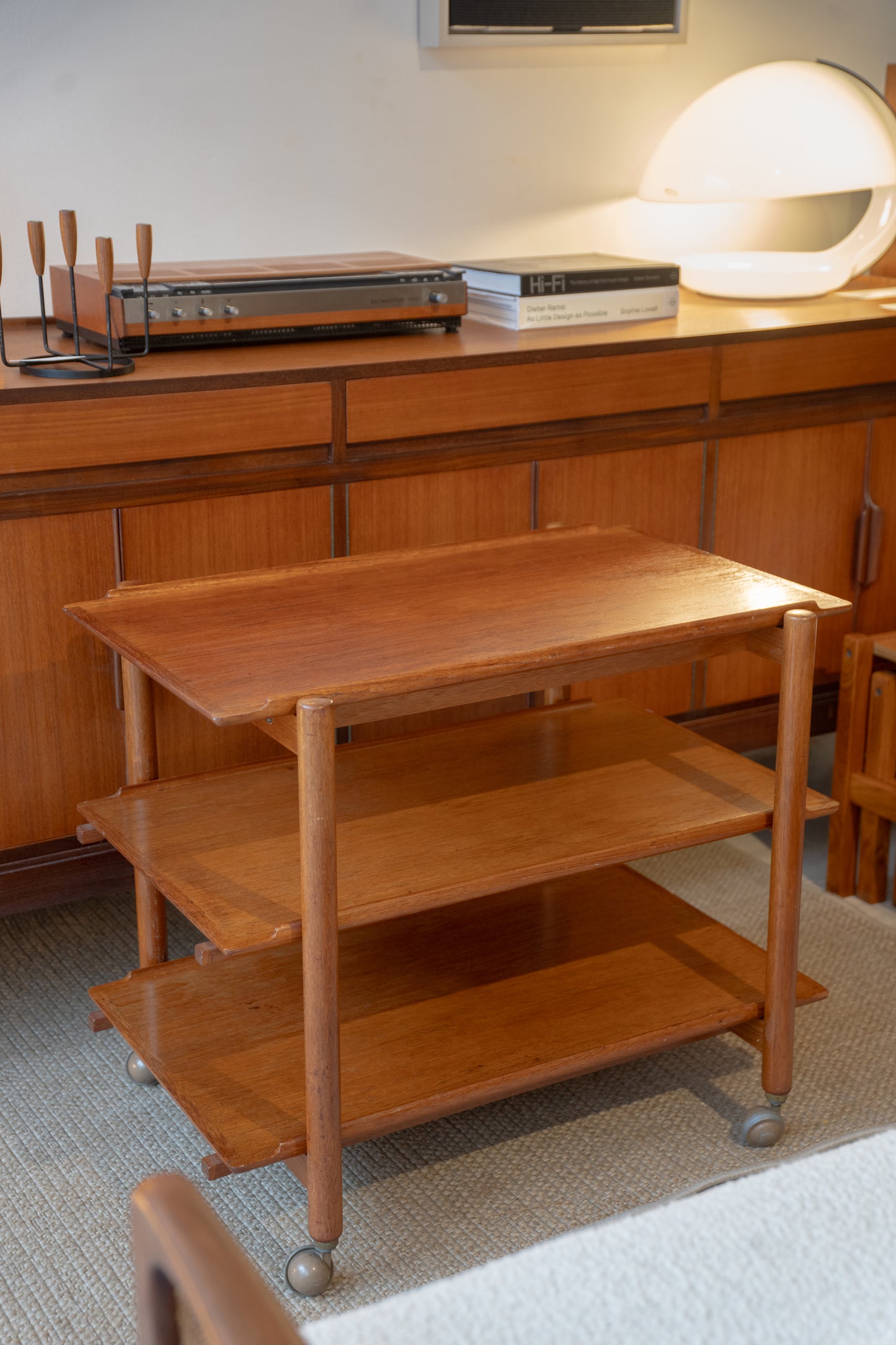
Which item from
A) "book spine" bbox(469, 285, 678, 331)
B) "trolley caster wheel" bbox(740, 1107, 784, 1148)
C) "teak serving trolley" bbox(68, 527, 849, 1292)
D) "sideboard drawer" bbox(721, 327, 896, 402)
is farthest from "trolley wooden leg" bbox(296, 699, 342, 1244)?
"sideboard drawer" bbox(721, 327, 896, 402)

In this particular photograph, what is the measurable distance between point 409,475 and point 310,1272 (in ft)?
3.45

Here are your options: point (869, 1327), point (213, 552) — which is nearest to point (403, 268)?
point (213, 552)

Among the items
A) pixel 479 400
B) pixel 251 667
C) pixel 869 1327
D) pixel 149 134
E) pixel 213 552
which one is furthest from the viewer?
pixel 149 134

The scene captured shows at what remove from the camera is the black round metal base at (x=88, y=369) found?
1.73m

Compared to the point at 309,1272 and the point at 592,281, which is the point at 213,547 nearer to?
the point at 592,281

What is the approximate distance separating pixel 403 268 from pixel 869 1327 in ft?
5.76

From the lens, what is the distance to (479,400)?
200cm

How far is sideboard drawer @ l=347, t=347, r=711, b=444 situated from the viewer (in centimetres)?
193

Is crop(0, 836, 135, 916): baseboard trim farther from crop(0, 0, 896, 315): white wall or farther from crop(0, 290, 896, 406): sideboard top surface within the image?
crop(0, 0, 896, 315): white wall

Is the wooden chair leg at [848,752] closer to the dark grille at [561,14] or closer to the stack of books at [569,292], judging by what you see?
the stack of books at [569,292]

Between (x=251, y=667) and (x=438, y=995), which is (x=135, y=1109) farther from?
(x=251, y=667)

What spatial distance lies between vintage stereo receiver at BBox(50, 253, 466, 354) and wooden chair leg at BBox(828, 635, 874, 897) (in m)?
0.80

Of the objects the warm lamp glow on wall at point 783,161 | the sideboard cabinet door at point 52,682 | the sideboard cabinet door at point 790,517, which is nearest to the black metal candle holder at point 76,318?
the sideboard cabinet door at point 52,682

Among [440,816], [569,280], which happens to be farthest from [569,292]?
[440,816]
